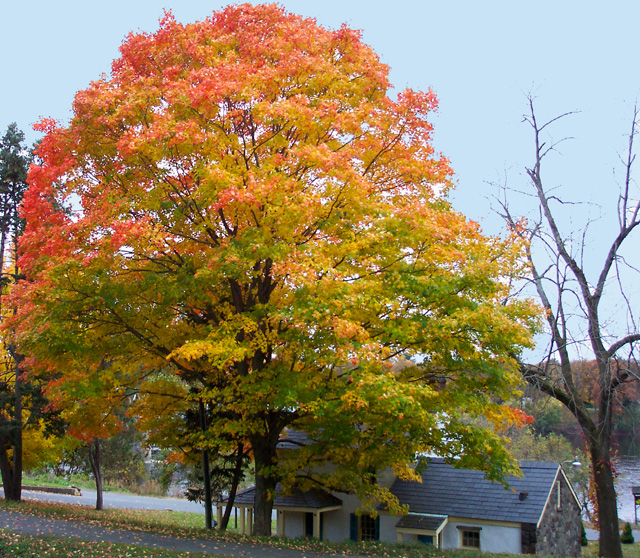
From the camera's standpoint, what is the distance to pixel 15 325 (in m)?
13.3

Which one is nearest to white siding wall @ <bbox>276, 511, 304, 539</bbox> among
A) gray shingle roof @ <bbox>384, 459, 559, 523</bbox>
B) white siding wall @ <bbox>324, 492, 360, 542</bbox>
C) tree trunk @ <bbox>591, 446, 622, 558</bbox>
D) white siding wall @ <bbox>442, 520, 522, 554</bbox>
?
white siding wall @ <bbox>324, 492, 360, 542</bbox>

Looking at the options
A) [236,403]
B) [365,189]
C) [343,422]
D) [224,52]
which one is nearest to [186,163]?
[224,52]

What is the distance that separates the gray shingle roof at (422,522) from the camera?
17.7 m

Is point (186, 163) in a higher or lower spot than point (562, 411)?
higher

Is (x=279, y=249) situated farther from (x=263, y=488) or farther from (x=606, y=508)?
(x=606, y=508)

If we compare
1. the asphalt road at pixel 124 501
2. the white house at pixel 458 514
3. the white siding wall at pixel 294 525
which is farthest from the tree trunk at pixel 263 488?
the asphalt road at pixel 124 501

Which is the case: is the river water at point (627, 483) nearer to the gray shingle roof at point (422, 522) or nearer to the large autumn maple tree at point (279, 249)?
the gray shingle roof at point (422, 522)

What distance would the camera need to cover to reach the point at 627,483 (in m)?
47.7

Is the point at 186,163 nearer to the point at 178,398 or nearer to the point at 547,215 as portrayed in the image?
the point at 178,398

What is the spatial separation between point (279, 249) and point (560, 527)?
1571cm

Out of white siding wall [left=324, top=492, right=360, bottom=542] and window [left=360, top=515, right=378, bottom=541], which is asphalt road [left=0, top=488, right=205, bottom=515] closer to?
white siding wall [left=324, top=492, right=360, bottom=542]

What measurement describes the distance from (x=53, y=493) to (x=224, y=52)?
33.6m

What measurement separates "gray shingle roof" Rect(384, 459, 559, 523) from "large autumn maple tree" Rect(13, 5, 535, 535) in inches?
249

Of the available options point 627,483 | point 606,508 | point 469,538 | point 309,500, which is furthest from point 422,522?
point 627,483
